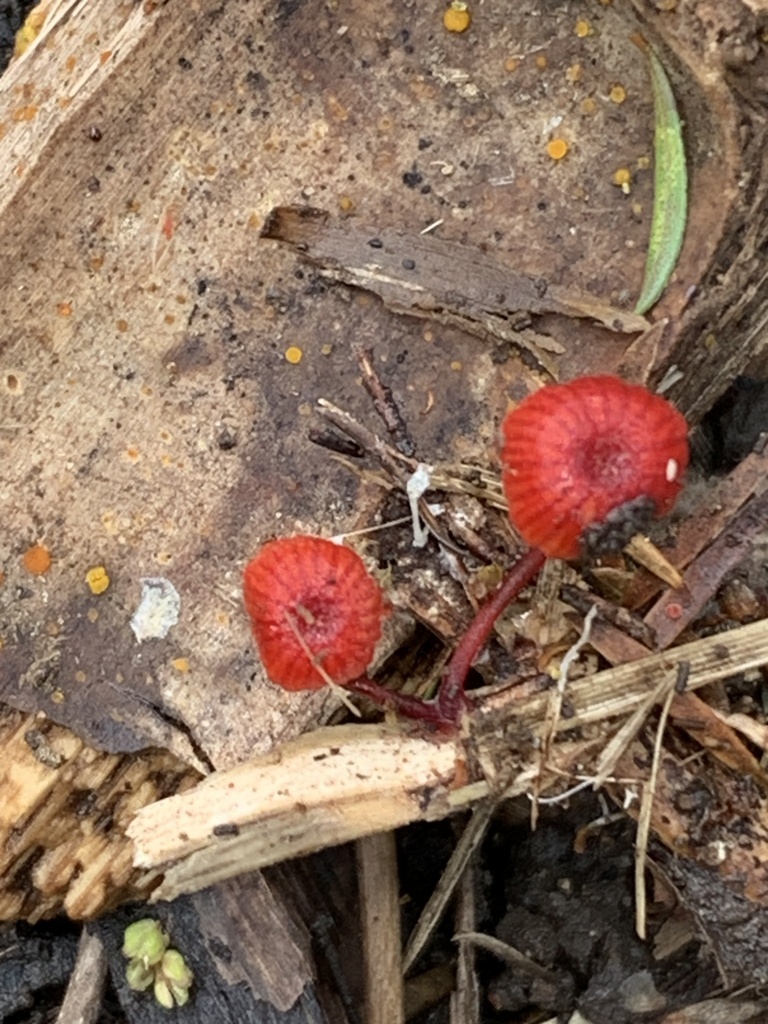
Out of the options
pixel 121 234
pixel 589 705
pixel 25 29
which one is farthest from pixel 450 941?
pixel 25 29

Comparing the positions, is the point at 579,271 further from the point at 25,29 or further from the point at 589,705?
the point at 25,29

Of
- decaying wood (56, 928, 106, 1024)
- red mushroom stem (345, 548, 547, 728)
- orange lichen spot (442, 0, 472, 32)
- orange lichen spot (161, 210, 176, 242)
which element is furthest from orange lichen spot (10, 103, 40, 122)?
decaying wood (56, 928, 106, 1024)

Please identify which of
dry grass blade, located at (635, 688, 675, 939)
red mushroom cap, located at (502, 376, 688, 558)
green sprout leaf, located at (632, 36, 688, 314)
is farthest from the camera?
green sprout leaf, located at (632, 36, 688, 314)

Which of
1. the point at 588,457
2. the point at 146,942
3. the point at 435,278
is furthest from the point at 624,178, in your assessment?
the point at 146,942

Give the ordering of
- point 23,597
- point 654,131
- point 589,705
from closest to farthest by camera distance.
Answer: point 589,705 < point 654,131 < point 23,597

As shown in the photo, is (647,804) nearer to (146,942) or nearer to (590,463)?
(590,463)

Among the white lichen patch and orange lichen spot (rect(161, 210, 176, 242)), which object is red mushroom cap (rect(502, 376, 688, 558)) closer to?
the white lichen patch

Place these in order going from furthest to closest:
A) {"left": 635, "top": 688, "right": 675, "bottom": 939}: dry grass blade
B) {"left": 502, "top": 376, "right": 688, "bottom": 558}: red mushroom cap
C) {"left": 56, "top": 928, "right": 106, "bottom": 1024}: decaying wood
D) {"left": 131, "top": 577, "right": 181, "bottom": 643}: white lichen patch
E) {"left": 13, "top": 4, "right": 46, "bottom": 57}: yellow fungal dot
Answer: {"left": 56, "top": 928, "right": 106, "bottom": 1024}: decaying wood, {"left": 13, "top": 4, "right": 46, "bottom": 57}: yellow fungal dot, {"left": 131, "top": 577, "right": 181, "bottom": 643}: white lichen patch, {"left": 635, "top": 688, "right": 675, "bottom": 939}: dry grass blade, {"left": 502, "top": 376, "right": 688, "bottom": 558}: red mushroom cap
